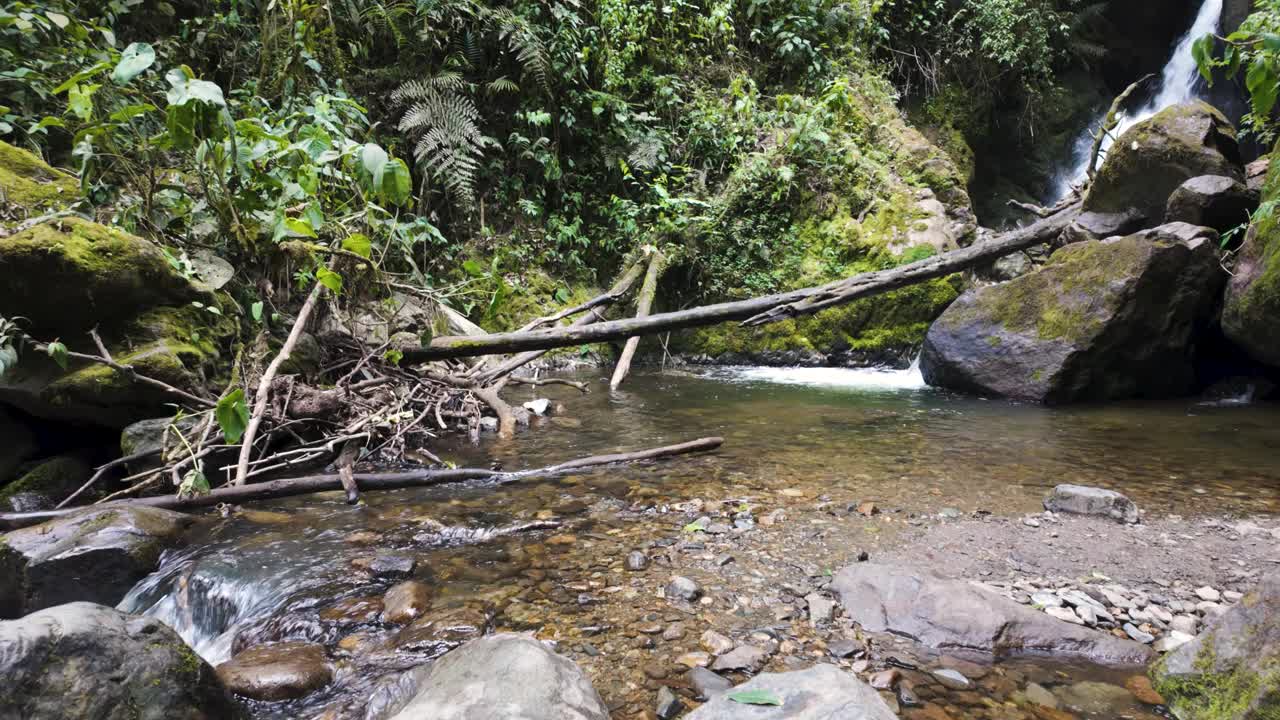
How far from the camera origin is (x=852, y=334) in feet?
24.6

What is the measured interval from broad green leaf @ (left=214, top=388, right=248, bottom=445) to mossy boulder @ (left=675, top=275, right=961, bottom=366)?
21.3ft

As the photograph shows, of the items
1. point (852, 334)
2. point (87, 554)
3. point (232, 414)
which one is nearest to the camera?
point (87, 554)

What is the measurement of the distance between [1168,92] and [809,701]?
15.2 m

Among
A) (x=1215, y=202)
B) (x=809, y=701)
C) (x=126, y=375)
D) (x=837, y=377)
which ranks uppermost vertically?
(x=1215, y=202)

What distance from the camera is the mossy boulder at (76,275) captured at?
9.10ft

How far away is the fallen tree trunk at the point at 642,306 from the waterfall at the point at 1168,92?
8.58m

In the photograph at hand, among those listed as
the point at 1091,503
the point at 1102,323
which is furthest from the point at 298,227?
the point at 1102,323

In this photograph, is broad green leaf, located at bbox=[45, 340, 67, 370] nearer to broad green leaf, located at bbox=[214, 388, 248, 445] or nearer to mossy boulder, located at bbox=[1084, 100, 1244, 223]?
broad green leaf, located at bbox=[214, 388, 248, 445]

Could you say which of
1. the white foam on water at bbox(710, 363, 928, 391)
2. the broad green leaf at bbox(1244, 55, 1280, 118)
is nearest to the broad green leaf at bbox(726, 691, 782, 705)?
the broad green leaf at bbox(1244, 55, 1280, 118)

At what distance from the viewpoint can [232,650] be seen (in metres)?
1.95

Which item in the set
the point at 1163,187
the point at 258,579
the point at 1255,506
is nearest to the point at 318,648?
the point at 258,579

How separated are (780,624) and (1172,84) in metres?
15.0

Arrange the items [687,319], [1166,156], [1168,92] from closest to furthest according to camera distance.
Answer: [687,319] < [1166,156] < [1168,92]

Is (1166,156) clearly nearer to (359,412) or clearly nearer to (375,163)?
(375,163)
